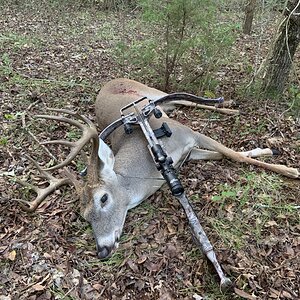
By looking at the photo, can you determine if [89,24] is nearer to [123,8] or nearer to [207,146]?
[123,8]

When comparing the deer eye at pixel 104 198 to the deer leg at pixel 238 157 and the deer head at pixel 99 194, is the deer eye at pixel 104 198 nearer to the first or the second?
the deer head at pixel 99 194

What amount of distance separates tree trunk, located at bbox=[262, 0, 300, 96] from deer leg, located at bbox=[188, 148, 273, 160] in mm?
1354

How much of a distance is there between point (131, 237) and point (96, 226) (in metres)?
0.36

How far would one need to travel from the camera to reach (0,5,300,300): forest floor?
3.52m

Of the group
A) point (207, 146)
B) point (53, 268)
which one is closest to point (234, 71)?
point (207, 146)

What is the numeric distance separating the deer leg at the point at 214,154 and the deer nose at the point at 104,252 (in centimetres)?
161

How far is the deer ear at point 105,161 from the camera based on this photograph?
407cm

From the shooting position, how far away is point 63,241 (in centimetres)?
401

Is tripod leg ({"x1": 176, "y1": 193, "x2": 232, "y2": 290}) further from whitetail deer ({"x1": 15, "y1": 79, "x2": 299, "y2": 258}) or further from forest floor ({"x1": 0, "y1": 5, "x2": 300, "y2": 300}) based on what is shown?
whitetail deer ({"x1": 15, "y1": 79, "x2": 299, "y2": 258})

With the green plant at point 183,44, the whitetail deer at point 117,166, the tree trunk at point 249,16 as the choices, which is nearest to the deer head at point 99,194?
the whitetail deer at point 117,166

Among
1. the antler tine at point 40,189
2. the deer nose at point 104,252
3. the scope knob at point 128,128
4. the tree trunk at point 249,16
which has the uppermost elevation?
the scope knob at point 128,128

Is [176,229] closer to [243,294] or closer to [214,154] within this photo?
[243,294]

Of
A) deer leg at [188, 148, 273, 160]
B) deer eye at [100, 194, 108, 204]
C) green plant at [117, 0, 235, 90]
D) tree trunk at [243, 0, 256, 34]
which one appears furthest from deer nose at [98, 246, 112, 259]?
tree trunk at [243, 0, 256, 34]

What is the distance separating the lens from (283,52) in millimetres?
5633
